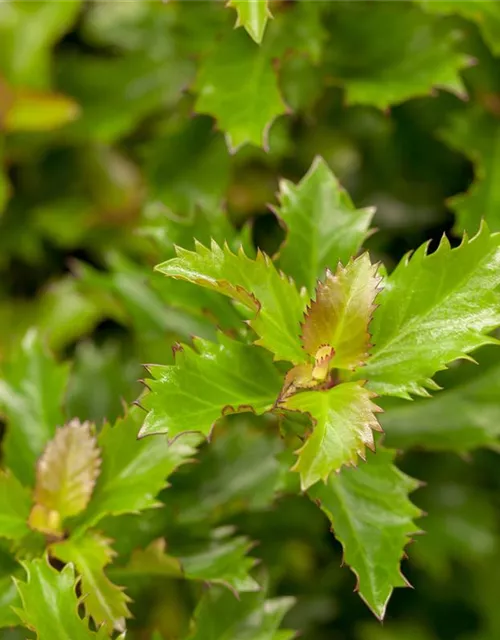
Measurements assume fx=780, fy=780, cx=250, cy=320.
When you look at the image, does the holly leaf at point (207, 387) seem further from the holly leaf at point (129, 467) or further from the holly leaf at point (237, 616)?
the holly leaf at point (237, 616)

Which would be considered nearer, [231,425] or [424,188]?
[231,425]

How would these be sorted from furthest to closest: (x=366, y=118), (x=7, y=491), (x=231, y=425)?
(x=366, y=118)
(x=231, y=425)
(x=7, y=491)

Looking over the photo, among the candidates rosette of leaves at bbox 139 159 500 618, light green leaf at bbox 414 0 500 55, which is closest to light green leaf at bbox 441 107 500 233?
light green leaf at bbox 414 0 500 55

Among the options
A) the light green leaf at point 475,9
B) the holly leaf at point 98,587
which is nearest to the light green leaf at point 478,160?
the light green leaf at point 475,9

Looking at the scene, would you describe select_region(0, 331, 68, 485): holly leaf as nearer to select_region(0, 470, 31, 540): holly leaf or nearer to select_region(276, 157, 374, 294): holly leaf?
select_region(0, 470, 31, 540): holly leaf

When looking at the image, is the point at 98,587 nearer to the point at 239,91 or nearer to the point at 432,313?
the point at 432,313

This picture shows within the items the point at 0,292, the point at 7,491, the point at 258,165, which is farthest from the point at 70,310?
the point at 7,491

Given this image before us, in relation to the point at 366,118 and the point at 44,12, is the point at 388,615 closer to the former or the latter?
the point at 366,118

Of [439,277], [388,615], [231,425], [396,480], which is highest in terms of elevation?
[439,277]
